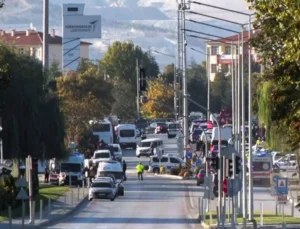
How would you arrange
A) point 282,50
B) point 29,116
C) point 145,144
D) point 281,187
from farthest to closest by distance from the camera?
1. point 145,144
2. point 29,116
3. point 281,187
4. point 282,50

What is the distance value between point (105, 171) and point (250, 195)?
27.9 metres

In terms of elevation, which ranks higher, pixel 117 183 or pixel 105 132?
pixel 105 132

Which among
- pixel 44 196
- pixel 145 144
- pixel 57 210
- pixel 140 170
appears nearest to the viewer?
pixel 57 210

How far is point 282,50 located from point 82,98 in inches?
3011

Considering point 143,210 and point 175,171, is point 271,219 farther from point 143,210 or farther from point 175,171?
point 175,171

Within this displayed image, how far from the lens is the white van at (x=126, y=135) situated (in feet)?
377

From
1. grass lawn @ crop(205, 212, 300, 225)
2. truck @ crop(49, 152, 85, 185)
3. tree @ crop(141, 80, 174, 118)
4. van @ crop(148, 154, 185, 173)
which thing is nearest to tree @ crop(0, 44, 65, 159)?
grass lawn @ crop(205, 212, 300, 225)

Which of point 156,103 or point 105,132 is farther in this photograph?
point 156,103

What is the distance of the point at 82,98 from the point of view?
103m

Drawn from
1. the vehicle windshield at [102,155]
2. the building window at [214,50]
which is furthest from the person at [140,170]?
the building window at [214,50]

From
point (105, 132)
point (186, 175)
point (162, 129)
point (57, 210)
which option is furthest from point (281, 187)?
point (162, 129)

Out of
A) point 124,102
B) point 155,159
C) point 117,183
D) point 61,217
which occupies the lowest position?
point 61,217

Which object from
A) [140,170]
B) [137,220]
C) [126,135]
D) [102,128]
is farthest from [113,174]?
[126,135]

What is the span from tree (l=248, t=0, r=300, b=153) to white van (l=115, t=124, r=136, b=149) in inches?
3044
